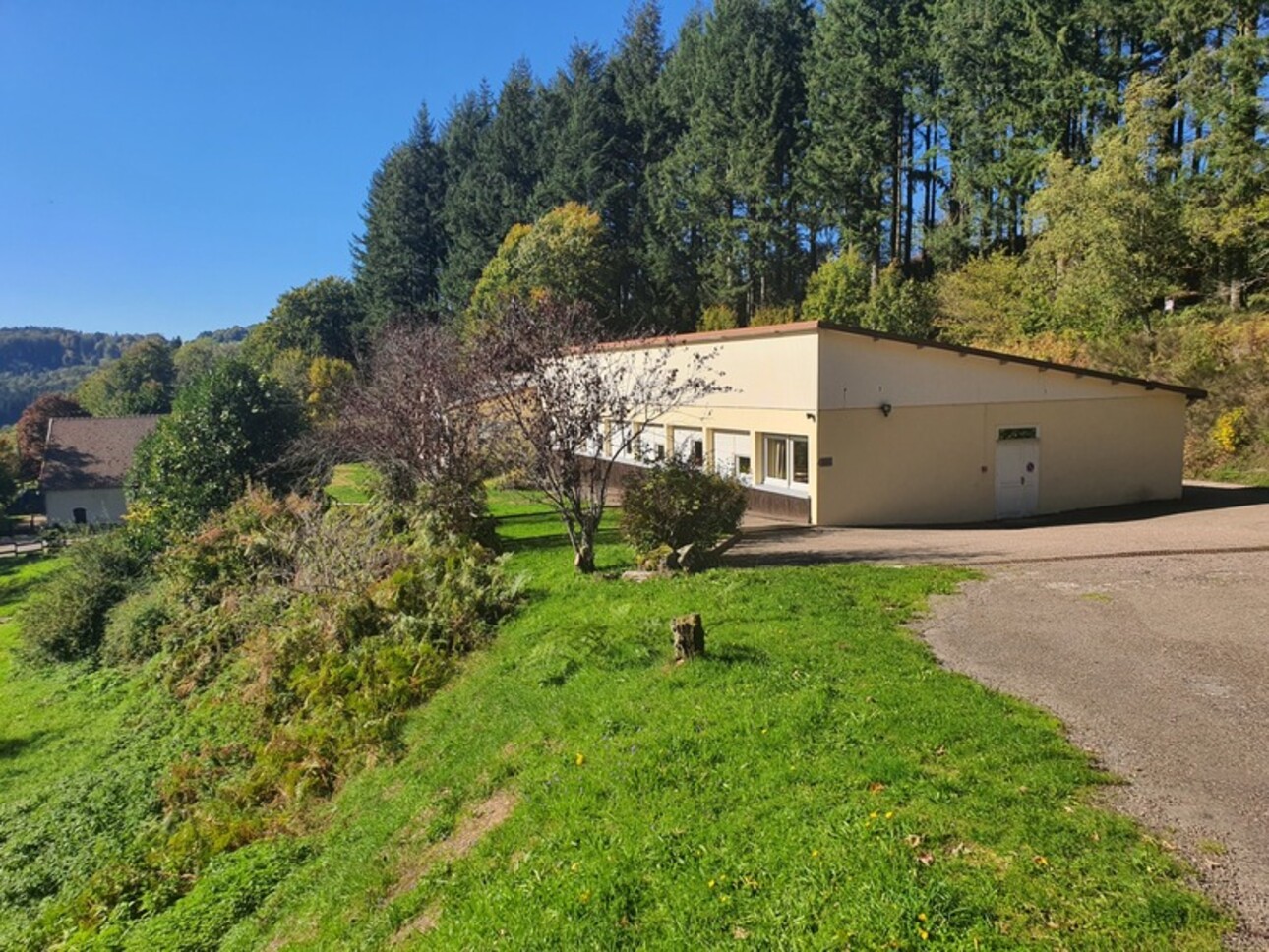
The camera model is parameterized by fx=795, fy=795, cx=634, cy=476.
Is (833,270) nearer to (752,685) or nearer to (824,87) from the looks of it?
(824,87)

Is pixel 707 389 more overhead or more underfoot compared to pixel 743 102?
more underfoot

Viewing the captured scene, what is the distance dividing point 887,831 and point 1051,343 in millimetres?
32937

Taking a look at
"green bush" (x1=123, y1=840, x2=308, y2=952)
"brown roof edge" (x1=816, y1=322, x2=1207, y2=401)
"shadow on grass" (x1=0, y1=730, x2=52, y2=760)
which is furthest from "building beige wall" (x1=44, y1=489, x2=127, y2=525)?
"green bush" (x1=123, y1=840, x2=308, y2=952)

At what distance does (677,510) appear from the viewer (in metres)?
14.5

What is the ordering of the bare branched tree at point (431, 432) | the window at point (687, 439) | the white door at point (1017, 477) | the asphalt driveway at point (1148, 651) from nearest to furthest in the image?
the asphalt driveway at point (1148, 651), the bare branched tree at point (431, 432), the white door at point (1017, 477), the window at point (687, 439)

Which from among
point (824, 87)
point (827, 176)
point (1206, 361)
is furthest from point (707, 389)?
point (824, 87)

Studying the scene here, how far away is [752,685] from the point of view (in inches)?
309

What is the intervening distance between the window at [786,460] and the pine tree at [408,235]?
51.2 m

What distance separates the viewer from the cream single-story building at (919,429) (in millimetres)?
20172

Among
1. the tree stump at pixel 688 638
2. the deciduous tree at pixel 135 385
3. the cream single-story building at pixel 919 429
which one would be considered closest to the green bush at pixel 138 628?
the cream single-story building at pixel 919 429

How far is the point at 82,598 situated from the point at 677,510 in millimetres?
16903

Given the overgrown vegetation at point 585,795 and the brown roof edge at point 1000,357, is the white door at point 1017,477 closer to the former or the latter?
the brown roof edge at point 1000,357

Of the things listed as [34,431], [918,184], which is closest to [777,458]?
[918,184]

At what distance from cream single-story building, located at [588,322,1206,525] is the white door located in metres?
0.04
